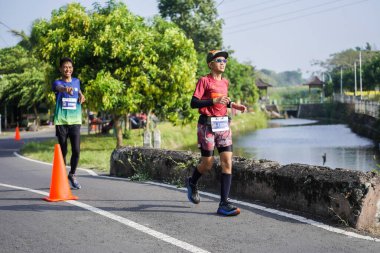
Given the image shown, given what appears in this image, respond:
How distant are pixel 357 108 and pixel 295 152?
27.2 m

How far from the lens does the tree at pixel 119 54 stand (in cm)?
1838

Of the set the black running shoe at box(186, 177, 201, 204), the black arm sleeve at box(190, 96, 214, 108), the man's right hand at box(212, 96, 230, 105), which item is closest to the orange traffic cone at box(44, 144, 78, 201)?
the black running shoe at box(186, 177, 201, 204)

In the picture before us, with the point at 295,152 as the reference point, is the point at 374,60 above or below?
above

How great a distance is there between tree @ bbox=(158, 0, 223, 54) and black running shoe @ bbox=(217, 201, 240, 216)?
42.8 meters

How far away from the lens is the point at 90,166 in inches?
516

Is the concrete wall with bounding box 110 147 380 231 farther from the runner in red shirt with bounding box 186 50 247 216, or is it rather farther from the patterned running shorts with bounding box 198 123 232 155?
the patterned running shorts with bounding box 198 123 232 155

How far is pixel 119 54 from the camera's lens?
1873 cm

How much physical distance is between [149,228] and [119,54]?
556 inches

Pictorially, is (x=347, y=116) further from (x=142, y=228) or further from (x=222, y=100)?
(x=142, y=228)

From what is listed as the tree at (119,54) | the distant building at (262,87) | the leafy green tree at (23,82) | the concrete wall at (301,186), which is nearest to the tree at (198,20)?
the leafy green tree at (23,82)

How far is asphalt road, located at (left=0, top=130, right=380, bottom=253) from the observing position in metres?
4.59

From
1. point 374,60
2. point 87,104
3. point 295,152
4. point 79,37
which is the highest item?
point 374,60

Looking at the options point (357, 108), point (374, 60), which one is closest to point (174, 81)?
point (357, 108)

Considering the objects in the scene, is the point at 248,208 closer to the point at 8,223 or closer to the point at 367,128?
the point at 8,223
